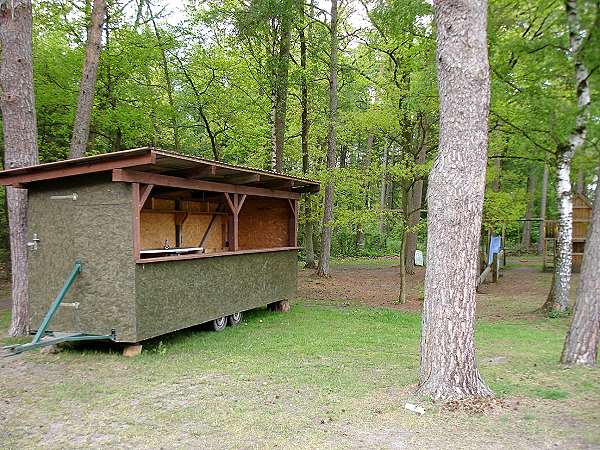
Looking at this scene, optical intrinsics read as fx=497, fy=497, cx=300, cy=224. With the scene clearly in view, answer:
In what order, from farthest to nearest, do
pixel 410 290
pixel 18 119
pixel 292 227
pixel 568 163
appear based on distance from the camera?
pixel 410 290 < pixel 292 227 < pixel 568 163 < pixel 18 119

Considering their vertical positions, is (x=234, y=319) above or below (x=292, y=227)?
below

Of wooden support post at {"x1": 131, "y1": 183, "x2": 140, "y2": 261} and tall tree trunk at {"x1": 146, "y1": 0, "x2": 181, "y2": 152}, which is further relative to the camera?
tall tree trunk at {"x1": 146, "y1": 0, "x2": 181, "y2": 152}

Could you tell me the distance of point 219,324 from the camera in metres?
8.72

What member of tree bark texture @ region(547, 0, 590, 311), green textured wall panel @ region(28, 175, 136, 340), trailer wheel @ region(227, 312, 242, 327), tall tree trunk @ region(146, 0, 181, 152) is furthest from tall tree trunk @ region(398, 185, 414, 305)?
tall tree trunk @ region(146, 0, 181, 152)

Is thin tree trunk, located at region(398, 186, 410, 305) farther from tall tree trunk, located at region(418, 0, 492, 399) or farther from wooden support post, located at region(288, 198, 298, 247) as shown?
tall tree trunk, located at region(418, 0, 492, 399)

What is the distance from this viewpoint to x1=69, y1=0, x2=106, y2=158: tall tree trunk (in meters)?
9.53

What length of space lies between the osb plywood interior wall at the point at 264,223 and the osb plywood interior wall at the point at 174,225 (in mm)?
605

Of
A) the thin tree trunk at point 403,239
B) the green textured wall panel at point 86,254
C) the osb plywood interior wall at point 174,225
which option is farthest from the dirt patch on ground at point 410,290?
the green textured wall panel at point 86,254

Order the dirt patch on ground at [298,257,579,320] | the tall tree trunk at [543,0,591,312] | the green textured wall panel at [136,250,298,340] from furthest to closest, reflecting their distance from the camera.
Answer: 1. the dirt patch on ground at [298,257,579,320]
2. the tall tree trunk at [543,0,591,312]
3. the green textured wall panel at [136,250,298,340]

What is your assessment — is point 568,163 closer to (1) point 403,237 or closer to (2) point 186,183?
(1) point 403,237

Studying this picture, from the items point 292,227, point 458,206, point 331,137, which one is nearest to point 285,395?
point 458,206

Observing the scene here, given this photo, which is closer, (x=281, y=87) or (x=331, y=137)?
(x=281, y=87)

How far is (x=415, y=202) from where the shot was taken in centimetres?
1933

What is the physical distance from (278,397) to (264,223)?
691 centimetres
